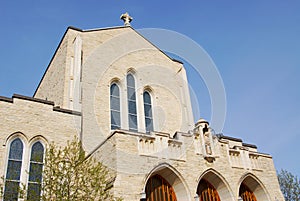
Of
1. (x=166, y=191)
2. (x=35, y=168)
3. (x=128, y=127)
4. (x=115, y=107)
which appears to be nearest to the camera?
(x=35, y=168)

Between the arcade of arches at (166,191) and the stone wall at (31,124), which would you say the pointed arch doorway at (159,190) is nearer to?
the arcade of arches at (166,191)

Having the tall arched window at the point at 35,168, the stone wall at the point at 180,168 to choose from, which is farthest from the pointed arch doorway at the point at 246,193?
the tall arched window at the point at 35,168

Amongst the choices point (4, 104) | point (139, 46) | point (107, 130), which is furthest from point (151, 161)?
point (139, 46)

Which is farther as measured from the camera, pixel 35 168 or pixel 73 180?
pixel 35 168

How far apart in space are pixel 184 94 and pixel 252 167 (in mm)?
7320

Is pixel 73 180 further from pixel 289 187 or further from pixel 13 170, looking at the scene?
pixel 289 187

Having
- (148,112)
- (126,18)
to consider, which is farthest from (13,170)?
(126,18)

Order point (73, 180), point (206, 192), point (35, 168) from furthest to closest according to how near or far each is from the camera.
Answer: point (206, 192) < point (35, 168) < point (73, 180)

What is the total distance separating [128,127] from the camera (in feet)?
60.4

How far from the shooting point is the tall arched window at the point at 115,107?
18.2 meters

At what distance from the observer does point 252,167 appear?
16.3m

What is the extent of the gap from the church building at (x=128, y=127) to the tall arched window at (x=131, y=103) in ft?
Answer: 0.21

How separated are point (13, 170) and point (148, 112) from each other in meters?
8.40

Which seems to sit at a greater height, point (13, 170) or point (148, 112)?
point (148, 112)
